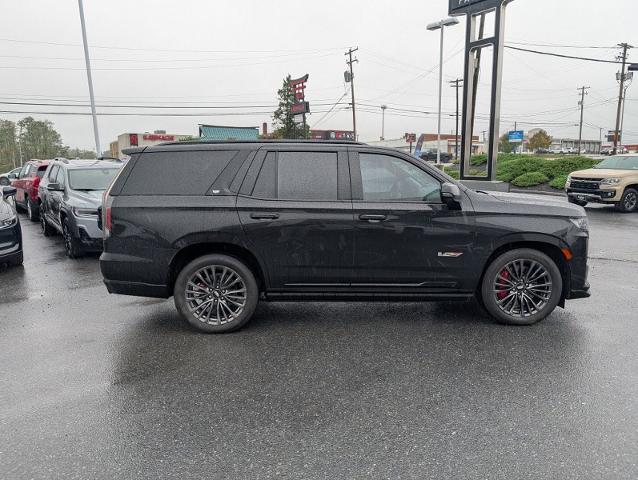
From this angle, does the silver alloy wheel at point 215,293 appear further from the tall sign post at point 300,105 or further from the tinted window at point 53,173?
the tall sign post at point 300,105

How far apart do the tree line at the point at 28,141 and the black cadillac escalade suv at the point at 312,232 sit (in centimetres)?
12298

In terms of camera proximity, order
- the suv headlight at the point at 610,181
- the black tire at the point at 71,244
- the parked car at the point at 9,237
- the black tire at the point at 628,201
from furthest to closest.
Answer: the black tire at the point at 628,201, the suv headlight at the point at 610,181, the black tire at the point at 71,244, the parked car at the point at 9,237

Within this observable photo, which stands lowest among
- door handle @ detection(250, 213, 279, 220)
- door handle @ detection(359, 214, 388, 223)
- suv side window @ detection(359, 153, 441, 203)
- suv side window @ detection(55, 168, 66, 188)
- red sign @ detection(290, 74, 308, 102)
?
door handle @ detection(359, 214, 388, 223)

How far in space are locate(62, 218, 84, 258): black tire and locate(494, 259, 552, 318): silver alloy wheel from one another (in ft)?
23.0

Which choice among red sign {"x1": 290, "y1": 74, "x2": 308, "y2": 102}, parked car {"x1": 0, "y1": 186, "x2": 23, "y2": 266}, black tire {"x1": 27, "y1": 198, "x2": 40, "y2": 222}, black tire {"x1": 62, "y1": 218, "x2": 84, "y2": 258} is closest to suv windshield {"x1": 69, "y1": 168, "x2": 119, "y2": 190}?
black tire {"x1": 62, "y1": 218, "x2": 84, "y2": 258}

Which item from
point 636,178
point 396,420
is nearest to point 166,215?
point 396,420

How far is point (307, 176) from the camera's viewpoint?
16.3 ft

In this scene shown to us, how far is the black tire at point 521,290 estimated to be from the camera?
4.98 metres

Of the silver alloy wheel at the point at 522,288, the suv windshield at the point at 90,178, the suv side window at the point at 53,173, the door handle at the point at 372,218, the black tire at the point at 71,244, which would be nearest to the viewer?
the door handle at the point at 372,218

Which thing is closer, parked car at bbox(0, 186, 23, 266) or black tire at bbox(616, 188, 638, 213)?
parked car at bbox(0, 186, 23, 266)

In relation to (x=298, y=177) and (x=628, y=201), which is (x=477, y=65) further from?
(x=298, y=177)

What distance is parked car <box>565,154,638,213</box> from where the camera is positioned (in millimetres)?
15172

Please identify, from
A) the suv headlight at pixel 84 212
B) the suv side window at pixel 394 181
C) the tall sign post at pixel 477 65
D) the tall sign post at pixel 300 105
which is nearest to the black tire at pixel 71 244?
the suv headlight at pixel 84 212

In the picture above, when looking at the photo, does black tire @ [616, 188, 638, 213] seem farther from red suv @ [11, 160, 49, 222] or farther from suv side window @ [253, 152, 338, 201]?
red suv @ [11, 160, 49, 222]
